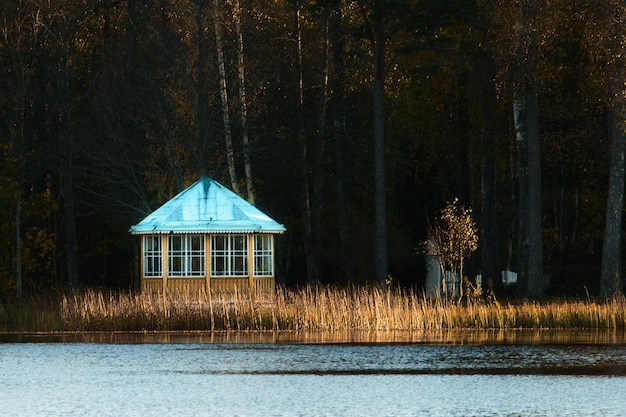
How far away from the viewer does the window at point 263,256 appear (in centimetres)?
4058

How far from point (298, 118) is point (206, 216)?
349 inches

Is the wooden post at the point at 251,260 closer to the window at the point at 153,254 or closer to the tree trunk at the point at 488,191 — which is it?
the window at the point at 153,254

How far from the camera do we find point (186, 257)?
40.6 meters

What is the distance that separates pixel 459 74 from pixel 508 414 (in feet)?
95.6

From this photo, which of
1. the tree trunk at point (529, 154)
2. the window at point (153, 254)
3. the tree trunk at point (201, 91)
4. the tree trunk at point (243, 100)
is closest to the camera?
the tree trunk at point (529, 154)

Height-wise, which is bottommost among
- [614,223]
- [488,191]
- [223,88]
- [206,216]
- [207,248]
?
[207,248]

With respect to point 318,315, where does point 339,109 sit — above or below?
above

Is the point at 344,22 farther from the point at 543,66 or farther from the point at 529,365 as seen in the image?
the point at 529,365

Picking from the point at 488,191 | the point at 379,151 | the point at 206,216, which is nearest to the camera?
the point at 206,216

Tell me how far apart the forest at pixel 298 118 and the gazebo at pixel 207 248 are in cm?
431

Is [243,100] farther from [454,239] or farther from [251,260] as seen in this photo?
[454,239]

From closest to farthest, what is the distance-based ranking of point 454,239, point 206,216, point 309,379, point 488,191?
point 309,379
point 454,239
point 206,216
point 488,191

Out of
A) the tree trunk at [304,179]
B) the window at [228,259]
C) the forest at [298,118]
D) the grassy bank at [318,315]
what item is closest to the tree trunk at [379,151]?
the forest at [298,118]

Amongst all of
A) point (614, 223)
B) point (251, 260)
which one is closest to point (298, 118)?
point (251, 260)
